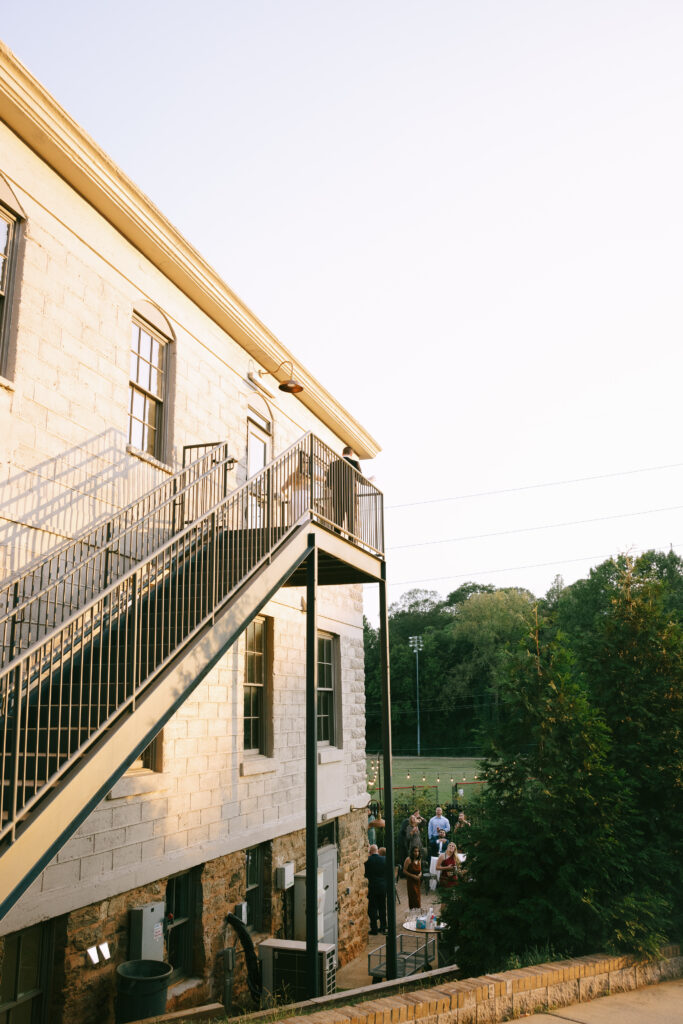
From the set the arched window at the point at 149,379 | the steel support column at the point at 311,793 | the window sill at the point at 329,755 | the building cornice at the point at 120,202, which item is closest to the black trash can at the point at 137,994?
the steel support column at the point at 311,793

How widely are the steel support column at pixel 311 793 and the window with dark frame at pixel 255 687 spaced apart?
9.43 feet

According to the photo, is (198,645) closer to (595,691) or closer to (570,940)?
(570,940)

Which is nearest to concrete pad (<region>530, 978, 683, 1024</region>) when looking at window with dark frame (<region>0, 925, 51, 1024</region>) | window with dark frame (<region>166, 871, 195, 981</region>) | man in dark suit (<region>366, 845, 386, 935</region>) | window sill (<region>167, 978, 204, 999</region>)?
window with dark frame (<region>0, 925, 51, 1024</region>)

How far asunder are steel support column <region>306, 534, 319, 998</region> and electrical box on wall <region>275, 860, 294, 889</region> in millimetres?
3129

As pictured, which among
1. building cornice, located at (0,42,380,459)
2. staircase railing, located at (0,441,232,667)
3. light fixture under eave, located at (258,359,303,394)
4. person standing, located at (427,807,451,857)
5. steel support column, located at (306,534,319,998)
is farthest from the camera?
person standing, located at (427,807,451,857)

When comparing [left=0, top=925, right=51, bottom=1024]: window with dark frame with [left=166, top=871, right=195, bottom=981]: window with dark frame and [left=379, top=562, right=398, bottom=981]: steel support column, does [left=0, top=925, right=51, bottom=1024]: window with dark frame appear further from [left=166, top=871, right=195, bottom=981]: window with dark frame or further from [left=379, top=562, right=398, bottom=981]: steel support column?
[left=379, top=562, right=398, bottom=981]: steel support column

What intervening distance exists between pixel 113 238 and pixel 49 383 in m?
2.23

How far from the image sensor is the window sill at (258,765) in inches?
432

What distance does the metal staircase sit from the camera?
4777mm

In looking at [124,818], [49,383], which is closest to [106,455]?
[49,383]

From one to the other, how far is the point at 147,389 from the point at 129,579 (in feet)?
9.25

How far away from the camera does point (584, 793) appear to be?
8.66 metres

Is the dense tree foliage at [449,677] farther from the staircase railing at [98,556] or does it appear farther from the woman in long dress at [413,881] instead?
the staircase railing at [98,556]

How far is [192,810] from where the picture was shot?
9586 mm
